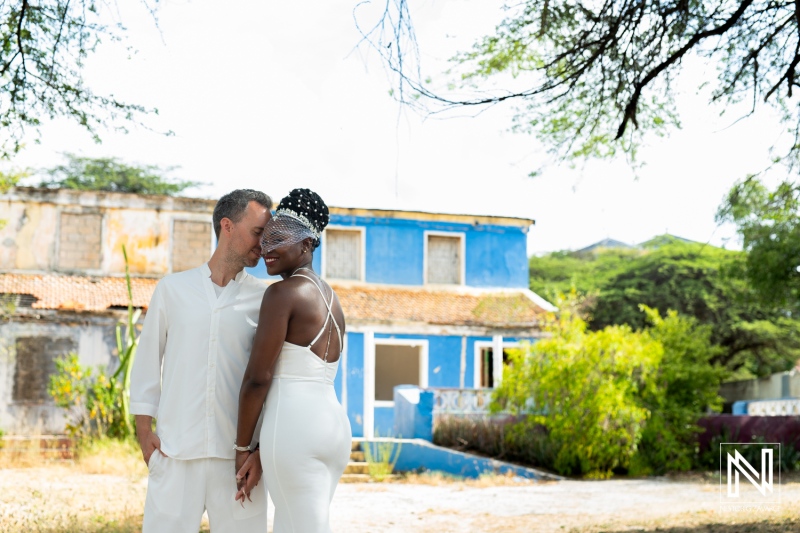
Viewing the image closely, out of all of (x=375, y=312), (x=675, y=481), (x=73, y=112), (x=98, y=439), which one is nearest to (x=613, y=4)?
(x=73, y=112)

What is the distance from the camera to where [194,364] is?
3.83 metres

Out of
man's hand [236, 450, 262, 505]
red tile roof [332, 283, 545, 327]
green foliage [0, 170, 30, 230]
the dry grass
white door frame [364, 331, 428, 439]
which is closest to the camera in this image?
man's hand [236, 450, 262, 505]

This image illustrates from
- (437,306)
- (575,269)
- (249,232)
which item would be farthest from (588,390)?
(575,269)

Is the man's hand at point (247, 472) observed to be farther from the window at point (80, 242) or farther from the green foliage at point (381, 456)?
the window at point (80, 242)

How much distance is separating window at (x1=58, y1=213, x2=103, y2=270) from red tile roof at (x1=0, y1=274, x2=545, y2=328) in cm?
38

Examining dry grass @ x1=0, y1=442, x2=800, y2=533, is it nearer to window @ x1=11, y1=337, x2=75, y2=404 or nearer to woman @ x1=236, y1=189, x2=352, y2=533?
woman @ x1=236, y1=189, x2=352, y2=533

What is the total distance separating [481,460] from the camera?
48.1 ft

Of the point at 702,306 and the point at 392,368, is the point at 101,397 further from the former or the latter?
the point at 702,306

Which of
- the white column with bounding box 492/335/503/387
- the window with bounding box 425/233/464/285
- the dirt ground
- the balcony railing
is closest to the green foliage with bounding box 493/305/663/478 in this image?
the dirt ground

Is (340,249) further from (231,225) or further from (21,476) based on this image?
(231,225)

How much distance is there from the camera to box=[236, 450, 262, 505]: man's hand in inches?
146

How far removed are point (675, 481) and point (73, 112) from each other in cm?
1021

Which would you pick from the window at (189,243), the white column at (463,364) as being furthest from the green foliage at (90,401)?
the white column at (463,364)

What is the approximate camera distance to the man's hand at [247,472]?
371 cm
